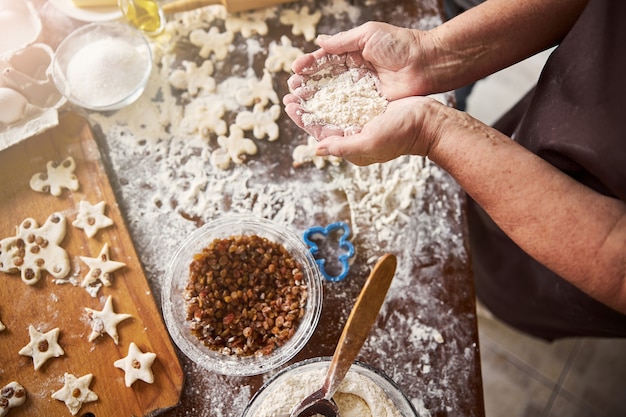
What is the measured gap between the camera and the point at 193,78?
4.86ft

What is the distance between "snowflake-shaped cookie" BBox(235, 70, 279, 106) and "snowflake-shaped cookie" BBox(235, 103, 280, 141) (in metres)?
0.02

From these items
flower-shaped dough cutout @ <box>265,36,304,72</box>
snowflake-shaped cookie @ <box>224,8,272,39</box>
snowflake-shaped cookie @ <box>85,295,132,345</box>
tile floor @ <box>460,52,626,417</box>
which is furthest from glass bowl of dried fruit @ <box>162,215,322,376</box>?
tile floor @ <box>460,52,626,417</box>

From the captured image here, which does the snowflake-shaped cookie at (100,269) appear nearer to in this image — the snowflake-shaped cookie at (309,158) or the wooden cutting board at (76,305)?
the wooden cutting board at (76,305)

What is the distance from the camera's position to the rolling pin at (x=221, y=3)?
147cm

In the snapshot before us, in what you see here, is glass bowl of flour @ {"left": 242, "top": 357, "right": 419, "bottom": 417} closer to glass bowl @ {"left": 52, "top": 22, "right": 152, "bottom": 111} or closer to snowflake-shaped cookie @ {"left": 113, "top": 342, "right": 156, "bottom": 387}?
snowflake-shaped cookie @ {"left": 113, "top": 342, "right": 156, "bottom": 387}

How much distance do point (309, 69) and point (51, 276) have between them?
2.72 ft

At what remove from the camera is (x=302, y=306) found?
4.09 ft

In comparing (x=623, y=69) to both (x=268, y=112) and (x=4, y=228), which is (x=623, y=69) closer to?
(x=268, y=112)

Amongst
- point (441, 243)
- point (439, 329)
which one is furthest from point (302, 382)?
point (441, 243)

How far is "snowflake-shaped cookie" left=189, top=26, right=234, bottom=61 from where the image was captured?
150cm

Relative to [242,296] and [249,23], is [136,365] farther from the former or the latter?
[249,23]

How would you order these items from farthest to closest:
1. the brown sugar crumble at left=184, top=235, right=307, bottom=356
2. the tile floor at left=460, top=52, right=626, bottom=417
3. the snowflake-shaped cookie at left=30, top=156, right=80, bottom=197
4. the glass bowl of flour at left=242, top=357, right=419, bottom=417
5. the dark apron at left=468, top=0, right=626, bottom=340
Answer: the tile floor at left=460, top=52, right=626, bottom=417
the snowflake-shaped cookie at left=30, top=156, right=80, bottom=197
the brown sugar crumble at left=184, top=235, right=307, bottom=356
the glass bowl of flour at left=242, top=357, right=419, bottom=417
the dark apron at left=468, top=0, right=626, bottom=340

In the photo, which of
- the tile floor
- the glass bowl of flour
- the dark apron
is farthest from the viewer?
the tile floor

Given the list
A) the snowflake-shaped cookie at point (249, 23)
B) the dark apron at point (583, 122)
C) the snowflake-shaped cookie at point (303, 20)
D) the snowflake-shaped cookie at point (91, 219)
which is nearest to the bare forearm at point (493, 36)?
the dark apron at point (583, 122)
